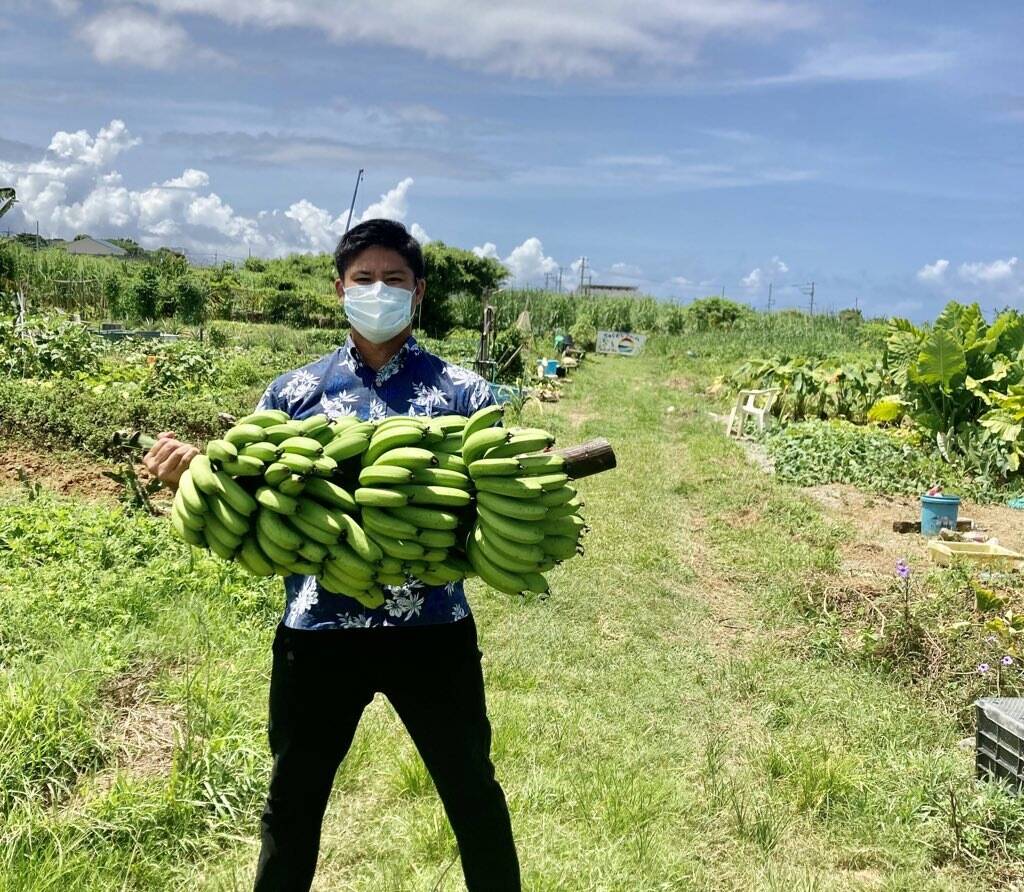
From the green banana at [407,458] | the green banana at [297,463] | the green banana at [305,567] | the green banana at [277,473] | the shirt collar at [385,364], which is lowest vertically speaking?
the green banana at [305,567]

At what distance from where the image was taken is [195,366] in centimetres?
1238

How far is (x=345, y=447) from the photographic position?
5.93 ft

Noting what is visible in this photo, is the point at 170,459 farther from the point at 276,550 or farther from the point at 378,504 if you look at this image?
the point at 378,504

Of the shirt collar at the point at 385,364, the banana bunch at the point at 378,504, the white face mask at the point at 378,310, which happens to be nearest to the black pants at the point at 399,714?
the banana bunch at the point at 378,504

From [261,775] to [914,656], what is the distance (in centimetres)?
335

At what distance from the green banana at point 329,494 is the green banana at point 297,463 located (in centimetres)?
6

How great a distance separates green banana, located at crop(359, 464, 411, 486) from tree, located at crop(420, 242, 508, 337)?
30.0 meters

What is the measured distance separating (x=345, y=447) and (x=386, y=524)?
8.0 inches

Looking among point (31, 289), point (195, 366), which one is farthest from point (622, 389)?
point (31, 289)

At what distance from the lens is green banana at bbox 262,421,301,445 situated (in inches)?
72.7

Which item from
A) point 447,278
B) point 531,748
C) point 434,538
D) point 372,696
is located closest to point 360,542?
point 434,538

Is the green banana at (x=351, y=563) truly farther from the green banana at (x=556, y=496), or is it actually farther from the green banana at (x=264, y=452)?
the green banana at (x=556, y=496)

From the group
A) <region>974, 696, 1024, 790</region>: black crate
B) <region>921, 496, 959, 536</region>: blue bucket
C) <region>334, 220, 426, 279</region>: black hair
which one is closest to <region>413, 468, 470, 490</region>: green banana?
<region>334, 220, 426, 279</region>: black hair

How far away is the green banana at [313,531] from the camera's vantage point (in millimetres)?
1746
